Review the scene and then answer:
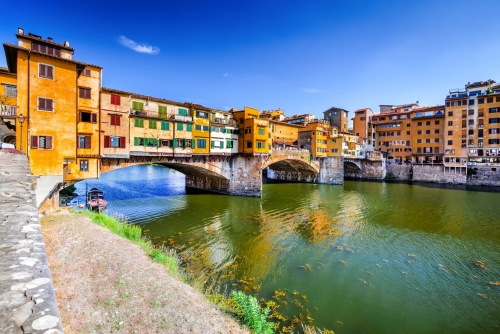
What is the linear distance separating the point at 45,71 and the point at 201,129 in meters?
20.0

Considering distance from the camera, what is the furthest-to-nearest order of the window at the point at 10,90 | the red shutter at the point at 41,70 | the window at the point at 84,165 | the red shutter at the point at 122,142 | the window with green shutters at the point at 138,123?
1. the window with green shutters at the point at 138,123
2. the red shutter at the point at 122,142
3. the window at the point at 84,165
4. the window at the point at 10,90
5. the red shutter at the point at 41,70

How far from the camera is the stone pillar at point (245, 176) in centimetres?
4300

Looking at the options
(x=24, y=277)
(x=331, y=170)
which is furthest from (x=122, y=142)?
(x=331, y=170)

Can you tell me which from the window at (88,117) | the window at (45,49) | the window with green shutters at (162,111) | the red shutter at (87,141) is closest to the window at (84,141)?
the red shutter at (87,141)

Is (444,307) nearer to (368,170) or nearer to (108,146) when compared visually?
(108,146)

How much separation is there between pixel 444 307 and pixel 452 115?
70.2 m

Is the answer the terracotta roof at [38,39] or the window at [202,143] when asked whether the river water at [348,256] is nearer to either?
the window at [202,143]

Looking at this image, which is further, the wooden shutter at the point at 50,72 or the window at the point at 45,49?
the window at the point at 45,49

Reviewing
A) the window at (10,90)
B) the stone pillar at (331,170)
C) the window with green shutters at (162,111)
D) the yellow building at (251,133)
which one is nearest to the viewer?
the window at (10,90)

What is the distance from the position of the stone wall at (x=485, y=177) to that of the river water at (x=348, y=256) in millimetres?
28200

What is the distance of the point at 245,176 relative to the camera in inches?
1721

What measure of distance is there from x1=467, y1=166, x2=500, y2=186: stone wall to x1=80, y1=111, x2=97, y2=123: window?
80.4 metres

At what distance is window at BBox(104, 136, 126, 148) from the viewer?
27938mm

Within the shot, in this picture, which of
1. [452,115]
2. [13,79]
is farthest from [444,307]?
[452,115]
